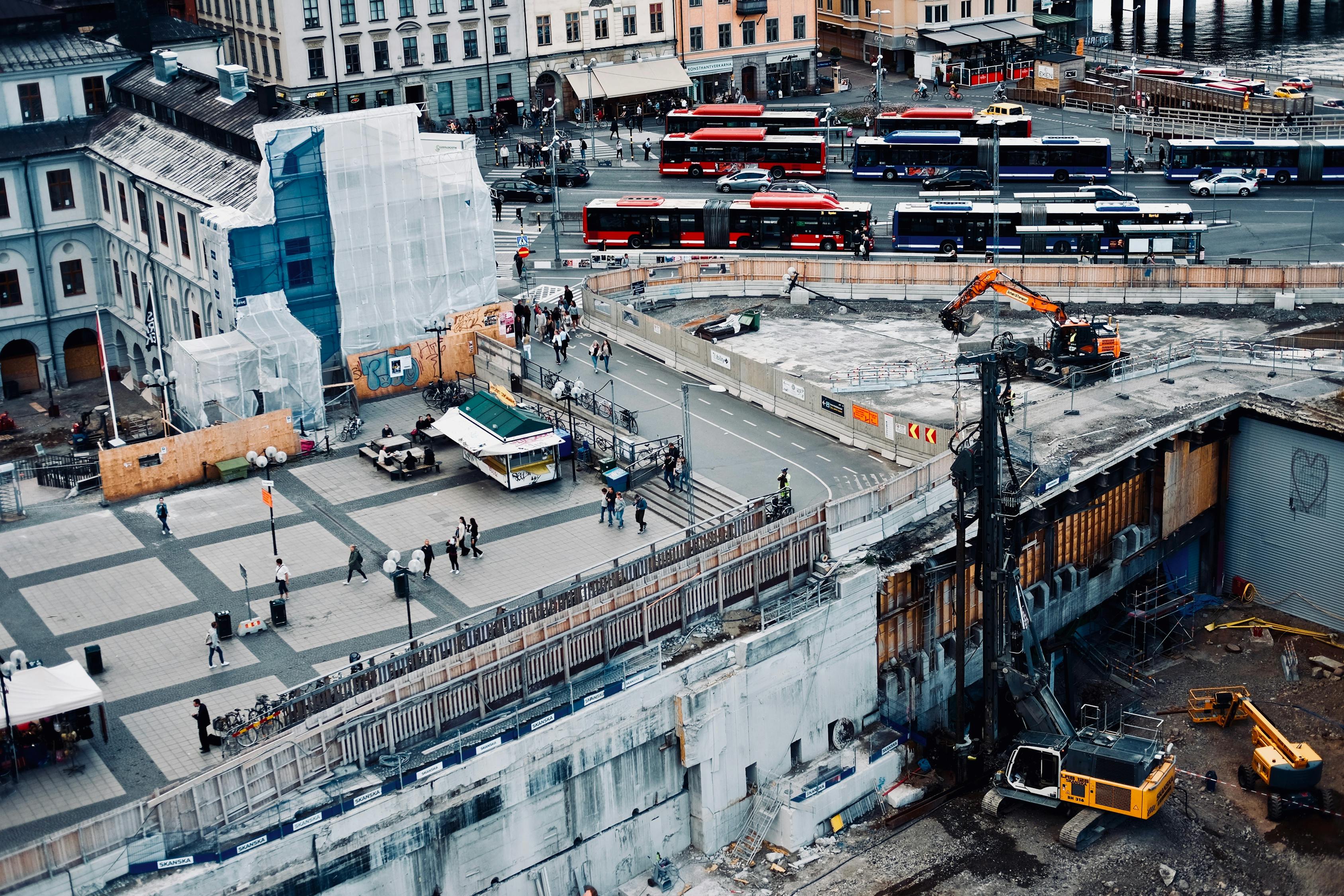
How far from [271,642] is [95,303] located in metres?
49.0

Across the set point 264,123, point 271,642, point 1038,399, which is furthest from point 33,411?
point 1038,399

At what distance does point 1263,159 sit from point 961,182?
61.4ft

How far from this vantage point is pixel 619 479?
69500 millimetres

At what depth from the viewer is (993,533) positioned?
192 feet

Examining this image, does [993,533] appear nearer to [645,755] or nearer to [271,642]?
[645,755]

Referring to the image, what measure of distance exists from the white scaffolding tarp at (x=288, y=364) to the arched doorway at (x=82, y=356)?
2861cm

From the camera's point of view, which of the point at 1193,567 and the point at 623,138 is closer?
the point at 1193,567

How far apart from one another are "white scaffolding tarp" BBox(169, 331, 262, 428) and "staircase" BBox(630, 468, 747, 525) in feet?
58.5

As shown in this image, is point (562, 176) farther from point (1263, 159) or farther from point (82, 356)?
point (1263, 159)

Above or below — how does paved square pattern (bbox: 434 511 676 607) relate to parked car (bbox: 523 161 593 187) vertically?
below

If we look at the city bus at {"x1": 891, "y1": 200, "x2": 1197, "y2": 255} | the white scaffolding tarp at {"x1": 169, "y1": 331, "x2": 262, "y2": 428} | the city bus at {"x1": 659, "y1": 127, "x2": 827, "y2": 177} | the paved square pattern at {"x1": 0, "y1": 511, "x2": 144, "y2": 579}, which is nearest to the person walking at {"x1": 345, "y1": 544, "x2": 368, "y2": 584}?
the paved square pattern at {"x1": 0, "y1": 511, "x2": 144, "y2": 579}

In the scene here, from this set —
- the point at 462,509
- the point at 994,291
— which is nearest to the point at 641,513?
the point at 462,509

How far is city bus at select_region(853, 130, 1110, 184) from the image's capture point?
116250 millimetres

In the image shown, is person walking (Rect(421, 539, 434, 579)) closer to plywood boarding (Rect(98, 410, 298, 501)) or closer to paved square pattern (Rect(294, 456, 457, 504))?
paved square pattern (Rect(294, 456, 457, 504))
